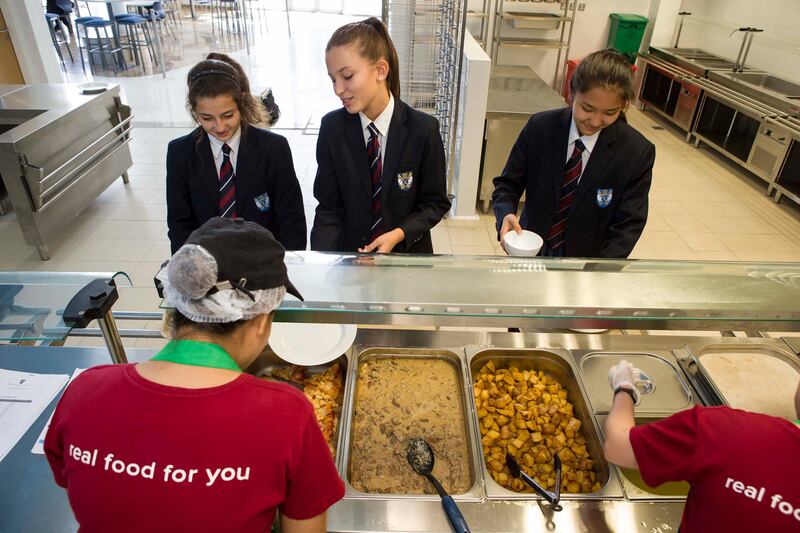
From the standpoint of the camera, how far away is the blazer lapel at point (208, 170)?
1999mm

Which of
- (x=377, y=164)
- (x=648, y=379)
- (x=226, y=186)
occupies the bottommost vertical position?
(x=648, y=379)

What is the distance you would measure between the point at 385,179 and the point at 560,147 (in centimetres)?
75

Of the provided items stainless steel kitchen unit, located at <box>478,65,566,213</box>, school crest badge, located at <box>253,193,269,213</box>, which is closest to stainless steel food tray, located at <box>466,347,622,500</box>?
school crest badge, located at <box>253,193,269,213</box>

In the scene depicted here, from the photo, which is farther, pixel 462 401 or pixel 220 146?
pixel 220 146

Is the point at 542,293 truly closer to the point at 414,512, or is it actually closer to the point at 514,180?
the point at 414,512

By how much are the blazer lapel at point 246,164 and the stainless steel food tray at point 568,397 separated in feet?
3.71

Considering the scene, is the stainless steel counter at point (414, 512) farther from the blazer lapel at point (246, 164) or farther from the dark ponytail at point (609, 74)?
the dark ponytail at point (609, 74)

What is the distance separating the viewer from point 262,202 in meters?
2.14

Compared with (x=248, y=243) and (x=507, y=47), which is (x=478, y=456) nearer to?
(x=248, y=243)

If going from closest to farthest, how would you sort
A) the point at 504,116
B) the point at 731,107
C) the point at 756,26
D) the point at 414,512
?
the point at 414,512, the point at 504,116, the point at 731,107, the point at 756,26

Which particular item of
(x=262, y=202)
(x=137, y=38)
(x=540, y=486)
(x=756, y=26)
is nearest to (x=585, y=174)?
(x=540, y=486)

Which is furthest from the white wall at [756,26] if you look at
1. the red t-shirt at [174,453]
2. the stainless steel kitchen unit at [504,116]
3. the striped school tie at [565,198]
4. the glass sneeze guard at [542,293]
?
the red t-shirt at [174,453]

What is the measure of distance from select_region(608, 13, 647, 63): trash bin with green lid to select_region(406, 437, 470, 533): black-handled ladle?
765 cm

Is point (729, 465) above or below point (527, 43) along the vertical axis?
below
